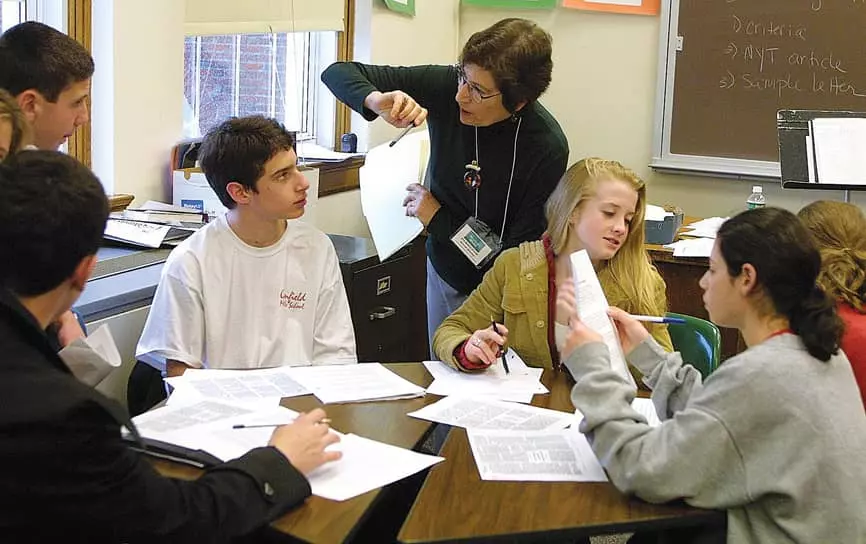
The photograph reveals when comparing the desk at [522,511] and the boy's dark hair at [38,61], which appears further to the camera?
the boy's dark hair at [38,61]

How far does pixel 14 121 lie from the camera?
167cm

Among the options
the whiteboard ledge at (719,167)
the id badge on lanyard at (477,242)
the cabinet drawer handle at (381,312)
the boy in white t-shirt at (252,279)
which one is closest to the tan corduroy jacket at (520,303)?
the id badge on lanyard at (477,242)

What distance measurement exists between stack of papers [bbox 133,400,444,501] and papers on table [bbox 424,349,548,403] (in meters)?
0.37

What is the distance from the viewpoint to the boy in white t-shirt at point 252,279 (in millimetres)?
2211

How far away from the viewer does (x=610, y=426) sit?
155 cm

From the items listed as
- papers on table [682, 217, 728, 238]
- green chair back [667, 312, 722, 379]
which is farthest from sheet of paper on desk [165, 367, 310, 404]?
papers on table [682, 217, 728, 238]

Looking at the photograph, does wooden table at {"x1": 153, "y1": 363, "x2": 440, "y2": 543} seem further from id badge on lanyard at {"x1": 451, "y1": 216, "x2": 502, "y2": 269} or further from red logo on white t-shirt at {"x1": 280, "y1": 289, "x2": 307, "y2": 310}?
id badge on lanyard at {"x1": 451, "y1": 216, "x2": 502, "y2": 269}

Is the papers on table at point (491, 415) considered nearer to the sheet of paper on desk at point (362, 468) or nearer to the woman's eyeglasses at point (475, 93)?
the sheet of paper on desk at point (362, 468)

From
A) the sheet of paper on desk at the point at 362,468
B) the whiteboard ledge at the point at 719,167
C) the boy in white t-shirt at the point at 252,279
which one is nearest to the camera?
the sheet of paper on desk at the point at 362,468

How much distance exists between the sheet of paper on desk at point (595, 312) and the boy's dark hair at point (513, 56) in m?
0.64

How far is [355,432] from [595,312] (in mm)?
506

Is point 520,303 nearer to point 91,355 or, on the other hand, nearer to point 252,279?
point 252,279

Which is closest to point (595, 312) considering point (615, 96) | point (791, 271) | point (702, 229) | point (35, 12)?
point (791, 271)

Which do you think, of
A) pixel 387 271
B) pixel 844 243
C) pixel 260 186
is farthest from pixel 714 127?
pixel 260 186
